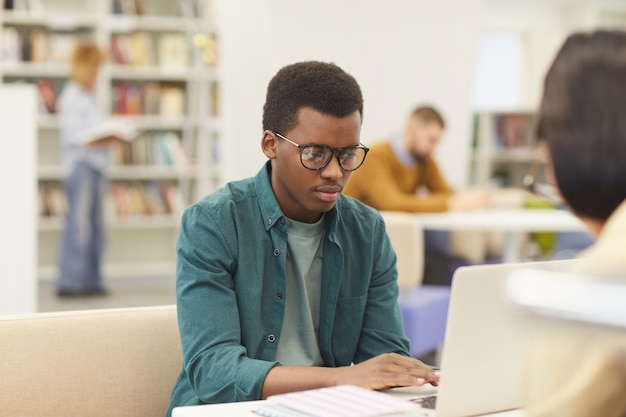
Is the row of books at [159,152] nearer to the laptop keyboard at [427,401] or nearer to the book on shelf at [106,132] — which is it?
the book on shelf at [106,132]

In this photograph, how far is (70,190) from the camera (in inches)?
254

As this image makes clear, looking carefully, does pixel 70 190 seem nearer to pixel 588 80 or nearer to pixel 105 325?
pixel 105 325

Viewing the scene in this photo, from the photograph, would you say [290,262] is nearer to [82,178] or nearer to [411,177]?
[411,177]

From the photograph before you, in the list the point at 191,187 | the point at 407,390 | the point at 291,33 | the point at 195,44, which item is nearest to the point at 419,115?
the point at 291,33

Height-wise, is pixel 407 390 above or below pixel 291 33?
below

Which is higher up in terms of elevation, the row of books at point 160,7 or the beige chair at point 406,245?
the row of books at point 160,7

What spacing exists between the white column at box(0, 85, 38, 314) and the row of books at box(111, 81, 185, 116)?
2841mm

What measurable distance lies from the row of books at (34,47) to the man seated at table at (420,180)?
10.0ft

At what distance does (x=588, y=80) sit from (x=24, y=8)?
657 cm

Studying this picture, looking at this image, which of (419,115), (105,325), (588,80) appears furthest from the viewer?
(419,115)

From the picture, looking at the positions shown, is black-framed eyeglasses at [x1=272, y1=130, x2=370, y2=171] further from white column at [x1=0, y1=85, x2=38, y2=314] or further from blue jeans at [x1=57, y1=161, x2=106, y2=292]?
blue jeans at [x1=57, y1=161, x2=106, y2=292]

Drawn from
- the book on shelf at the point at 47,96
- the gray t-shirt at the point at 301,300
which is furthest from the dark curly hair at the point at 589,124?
the book on shelf at the point at 47,96

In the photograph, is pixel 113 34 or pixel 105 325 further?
pixel 113 34

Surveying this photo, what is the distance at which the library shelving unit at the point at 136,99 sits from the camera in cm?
698
